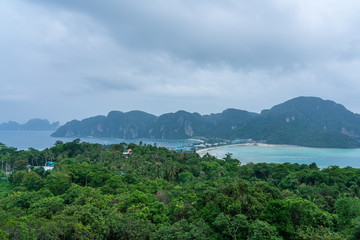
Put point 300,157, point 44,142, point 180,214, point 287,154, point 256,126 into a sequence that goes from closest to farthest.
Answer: point 180,214, point 300,157, point 287,154, point 44,142, point 256,126

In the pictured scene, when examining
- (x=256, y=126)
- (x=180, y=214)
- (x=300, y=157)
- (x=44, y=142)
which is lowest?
(x=300, y=157)

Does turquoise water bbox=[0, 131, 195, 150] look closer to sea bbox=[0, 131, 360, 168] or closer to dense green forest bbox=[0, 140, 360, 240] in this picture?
sea bbox=[0, 131, 360, 168]

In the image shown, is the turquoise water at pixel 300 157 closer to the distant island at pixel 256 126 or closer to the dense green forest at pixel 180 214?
the distant island at pixel 256 126

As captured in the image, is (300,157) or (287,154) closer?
(300,157)

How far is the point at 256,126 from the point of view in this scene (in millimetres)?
141125

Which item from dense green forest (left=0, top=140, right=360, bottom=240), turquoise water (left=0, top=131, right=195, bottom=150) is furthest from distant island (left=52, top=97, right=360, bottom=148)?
dense green forest (left=0, top=140, right=360, bottom=240)

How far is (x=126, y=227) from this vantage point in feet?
31.1

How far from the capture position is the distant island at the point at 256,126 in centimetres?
11009

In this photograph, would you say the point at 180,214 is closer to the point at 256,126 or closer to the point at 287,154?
the point at 287,154

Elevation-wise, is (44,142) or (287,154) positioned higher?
(44,142)

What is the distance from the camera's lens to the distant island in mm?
110094

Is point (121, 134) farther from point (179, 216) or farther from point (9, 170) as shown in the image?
point (179, 216)

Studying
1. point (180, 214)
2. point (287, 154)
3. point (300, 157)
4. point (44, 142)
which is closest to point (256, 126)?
point (287, 154)

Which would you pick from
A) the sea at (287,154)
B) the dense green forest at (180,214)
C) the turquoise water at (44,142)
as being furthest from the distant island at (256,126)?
the dense green forest at (180,214)
